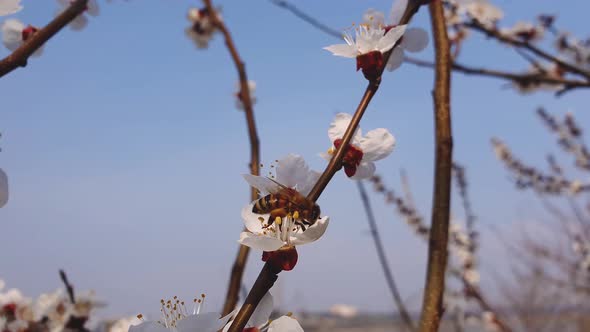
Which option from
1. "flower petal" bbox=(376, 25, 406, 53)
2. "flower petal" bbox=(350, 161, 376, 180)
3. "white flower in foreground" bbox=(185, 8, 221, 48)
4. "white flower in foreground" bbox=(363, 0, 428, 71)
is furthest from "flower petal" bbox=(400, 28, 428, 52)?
"white flower in foreground" bbox=(185, 8, 221, 48)

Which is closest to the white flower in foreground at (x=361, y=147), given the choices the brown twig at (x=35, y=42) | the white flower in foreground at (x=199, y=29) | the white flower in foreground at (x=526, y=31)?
the brown twig at (x=35, y=42)

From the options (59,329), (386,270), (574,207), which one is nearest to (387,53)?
(386,270)

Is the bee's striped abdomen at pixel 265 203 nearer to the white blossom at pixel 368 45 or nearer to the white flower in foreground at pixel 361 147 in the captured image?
the white flower in foreground at pixel 361 147

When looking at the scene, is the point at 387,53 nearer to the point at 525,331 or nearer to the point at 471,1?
the point at 471,1

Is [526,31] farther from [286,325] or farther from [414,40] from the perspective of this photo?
[286,325]

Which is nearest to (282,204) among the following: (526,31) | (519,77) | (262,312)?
(262,312)

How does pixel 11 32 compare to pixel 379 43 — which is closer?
pixel 379 43

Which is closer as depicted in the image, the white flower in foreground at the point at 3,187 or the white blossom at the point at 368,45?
the white flower in foreground at the point at 3,187
